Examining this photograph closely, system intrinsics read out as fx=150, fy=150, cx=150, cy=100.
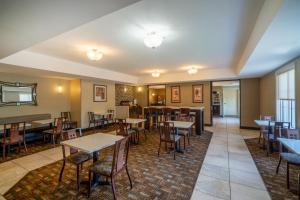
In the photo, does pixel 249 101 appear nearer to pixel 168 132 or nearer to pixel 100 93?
pixel 168 132

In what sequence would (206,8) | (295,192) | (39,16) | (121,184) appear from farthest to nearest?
1. (121,184)
2. (295,192)
3. (206,8)
4. (39,16)

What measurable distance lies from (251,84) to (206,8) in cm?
621

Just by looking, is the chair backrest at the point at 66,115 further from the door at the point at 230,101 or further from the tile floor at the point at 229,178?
the door at the point at 230,101

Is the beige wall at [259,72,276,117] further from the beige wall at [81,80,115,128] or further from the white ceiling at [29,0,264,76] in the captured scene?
the beige wall at [81,80,115,128]

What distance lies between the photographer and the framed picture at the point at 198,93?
789cm

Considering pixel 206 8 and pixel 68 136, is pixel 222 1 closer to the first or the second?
pixel 206 8

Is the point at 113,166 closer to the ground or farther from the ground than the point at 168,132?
closer to the ground

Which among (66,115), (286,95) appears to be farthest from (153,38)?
(66,115)

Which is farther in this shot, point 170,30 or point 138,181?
point 170,30

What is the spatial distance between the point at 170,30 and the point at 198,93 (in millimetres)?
5657

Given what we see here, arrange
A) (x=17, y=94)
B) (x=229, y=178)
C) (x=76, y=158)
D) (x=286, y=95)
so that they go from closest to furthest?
(x=76, y=158)
(x=229, y=178)
(x=286, y=95)
(x=17, y=94)

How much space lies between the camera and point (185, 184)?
2.58m

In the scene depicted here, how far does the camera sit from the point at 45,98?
255 inches

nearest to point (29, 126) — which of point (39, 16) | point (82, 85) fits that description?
point (82, 85)
